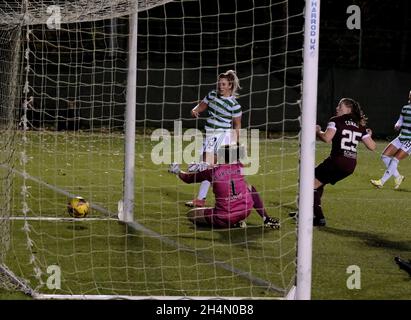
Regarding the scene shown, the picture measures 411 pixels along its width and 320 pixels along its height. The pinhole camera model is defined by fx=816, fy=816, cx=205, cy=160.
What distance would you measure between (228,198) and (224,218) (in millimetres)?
220

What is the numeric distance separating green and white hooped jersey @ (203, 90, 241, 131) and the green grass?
89 centimetres

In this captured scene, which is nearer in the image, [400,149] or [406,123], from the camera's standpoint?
[406,123]

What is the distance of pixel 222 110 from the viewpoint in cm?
1033

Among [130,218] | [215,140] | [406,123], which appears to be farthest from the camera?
[406,123]

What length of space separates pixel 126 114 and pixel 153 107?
1442 cm

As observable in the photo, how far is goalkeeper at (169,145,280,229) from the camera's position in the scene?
871 cm

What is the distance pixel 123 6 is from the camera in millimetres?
8070

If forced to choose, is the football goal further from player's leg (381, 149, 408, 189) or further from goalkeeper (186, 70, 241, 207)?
player's leg (381, 149, 408, 189)

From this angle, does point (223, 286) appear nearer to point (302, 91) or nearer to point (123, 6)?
point (302, 91)

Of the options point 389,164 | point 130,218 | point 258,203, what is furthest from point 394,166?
point 130,218

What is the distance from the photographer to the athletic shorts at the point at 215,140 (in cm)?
986

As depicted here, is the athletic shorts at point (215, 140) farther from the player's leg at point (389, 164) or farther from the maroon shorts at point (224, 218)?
the player's leg at point (389, 164)

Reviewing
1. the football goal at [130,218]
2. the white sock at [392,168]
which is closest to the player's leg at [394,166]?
the white sock at [392,168]

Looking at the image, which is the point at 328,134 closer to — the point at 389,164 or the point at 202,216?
the point at 202,216
